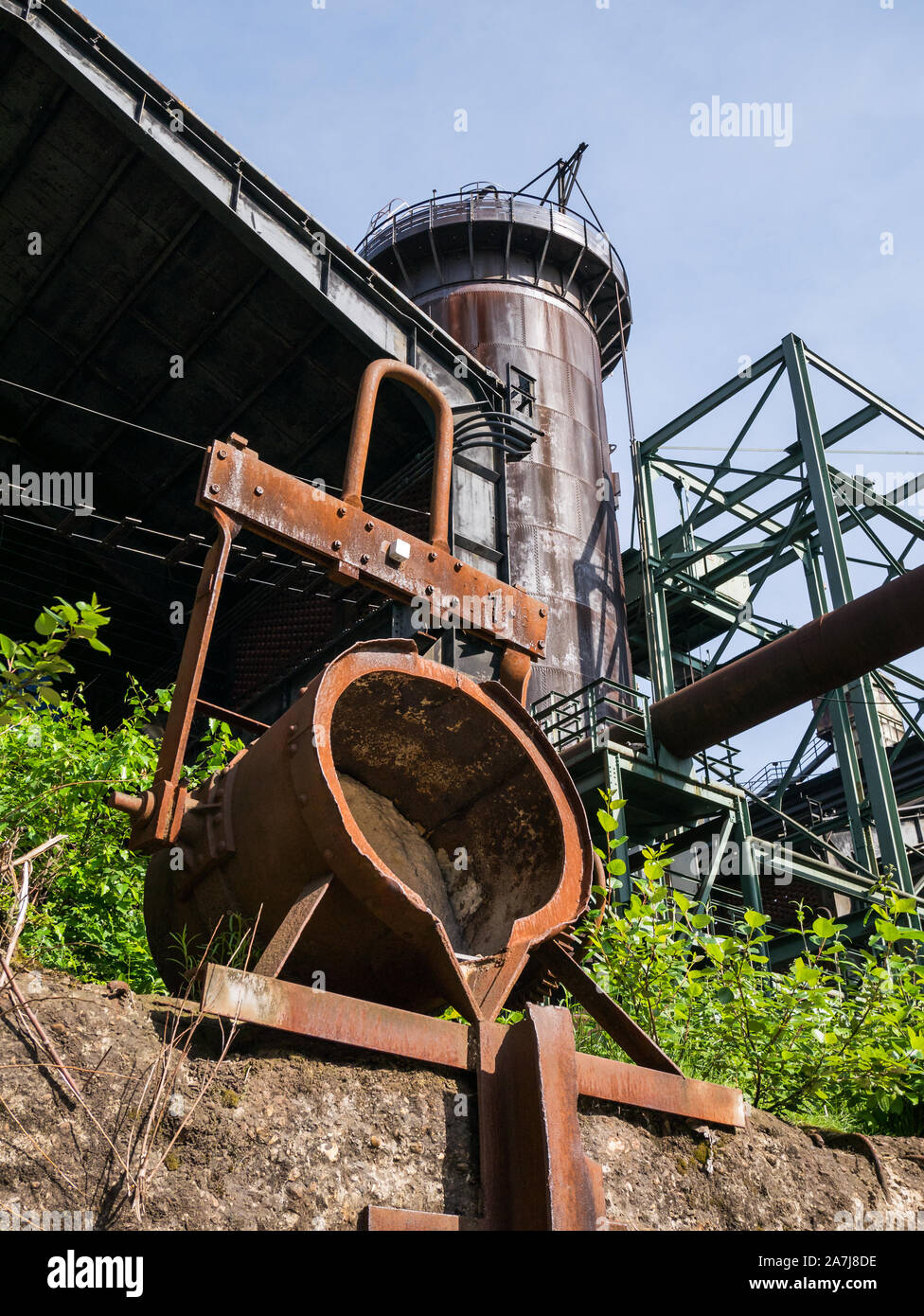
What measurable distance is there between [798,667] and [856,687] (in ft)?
8.35

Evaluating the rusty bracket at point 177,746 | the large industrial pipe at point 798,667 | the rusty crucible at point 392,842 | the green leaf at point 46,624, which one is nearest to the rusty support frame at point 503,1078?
the rusty crucible at point 392,842

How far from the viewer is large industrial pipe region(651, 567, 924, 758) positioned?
11.8 metres

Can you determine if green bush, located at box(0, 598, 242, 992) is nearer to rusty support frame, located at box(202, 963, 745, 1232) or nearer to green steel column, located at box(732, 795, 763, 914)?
rusty support frame, located at box(202, 963, 745, 1232)

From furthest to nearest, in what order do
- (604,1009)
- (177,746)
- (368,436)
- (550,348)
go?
1. (550,348)
2. (368,436)
3. (604,1009)
4. (177,746)

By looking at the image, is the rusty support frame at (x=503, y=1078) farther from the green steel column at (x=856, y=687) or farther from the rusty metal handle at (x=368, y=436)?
the green steel column at (x=856, y=687)

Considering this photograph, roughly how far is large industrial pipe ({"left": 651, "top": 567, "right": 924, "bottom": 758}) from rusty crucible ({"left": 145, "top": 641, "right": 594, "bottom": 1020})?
8635 mm

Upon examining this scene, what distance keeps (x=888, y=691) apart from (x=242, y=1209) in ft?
47.3

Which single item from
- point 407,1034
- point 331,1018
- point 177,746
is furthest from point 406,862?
point 331,1018

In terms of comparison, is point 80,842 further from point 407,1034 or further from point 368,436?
point 407,1034

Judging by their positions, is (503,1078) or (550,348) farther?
(550,348)

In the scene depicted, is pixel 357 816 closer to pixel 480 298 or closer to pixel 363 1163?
pixel 363 1163

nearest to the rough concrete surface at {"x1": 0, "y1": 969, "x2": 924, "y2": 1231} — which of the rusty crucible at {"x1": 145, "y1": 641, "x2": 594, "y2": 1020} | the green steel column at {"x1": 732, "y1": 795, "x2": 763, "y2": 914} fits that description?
the rusty crucible at {"x1": 145, "y1": 641, "x2": 594, "y2": 1020}

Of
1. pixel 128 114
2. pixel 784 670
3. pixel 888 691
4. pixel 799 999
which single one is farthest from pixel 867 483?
pixel 799 999

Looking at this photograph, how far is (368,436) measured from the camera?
15.2 ft
